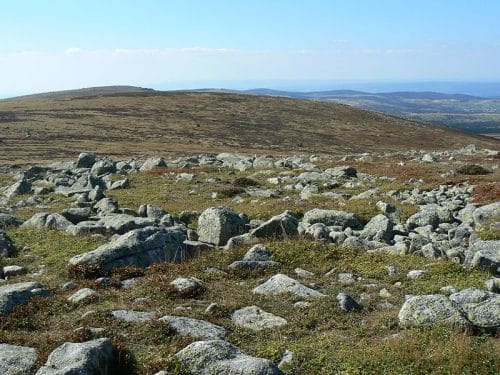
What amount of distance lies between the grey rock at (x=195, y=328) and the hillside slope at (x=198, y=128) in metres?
55.6

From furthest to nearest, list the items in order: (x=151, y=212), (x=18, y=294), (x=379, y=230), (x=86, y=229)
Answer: (x=151, y=212), (x=86, y=229), (x=379, y=230), (x=18, y=294)

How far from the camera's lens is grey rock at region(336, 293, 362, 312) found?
10.8 metres

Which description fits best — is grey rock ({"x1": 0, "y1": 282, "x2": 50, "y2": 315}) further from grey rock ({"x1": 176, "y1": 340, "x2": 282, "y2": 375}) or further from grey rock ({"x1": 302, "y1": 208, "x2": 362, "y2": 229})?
grey rock ({"x1": 302, "y1": 208, "x2": 362, "y2": 229})

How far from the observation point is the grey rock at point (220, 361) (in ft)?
25.6

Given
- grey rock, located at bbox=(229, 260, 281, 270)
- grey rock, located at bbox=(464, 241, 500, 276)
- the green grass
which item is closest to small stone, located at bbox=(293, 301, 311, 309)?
the green grass

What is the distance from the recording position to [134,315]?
10.4 m

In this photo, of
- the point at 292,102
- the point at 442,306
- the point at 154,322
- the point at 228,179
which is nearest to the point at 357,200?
the point at 228,179

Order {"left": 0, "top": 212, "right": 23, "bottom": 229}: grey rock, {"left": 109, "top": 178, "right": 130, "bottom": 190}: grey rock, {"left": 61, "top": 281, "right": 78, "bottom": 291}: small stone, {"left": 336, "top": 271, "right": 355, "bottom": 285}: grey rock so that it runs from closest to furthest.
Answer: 1. {"left": 61, "top": 281, "right": 78, "bottom": 291}: small stone
2. {"left": 336, "top": 271, "right": 355, "bottom": 285}: grey rock
3. {"left": 0, "top": 212, "right": 23, "bottom": 229}: grey rock
4. {"left": 109, "top": 178, "right": 130, "bottom": 190}: grey rock

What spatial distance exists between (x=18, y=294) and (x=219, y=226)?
7895 millimetres

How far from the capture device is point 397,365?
8.18 metres

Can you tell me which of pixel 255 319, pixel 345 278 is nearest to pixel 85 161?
pixel 345 278

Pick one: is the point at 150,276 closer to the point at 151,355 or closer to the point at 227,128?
the point at 151,355

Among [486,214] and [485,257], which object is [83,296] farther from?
[486,214]

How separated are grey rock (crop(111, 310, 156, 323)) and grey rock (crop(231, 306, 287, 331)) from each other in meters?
1.77
